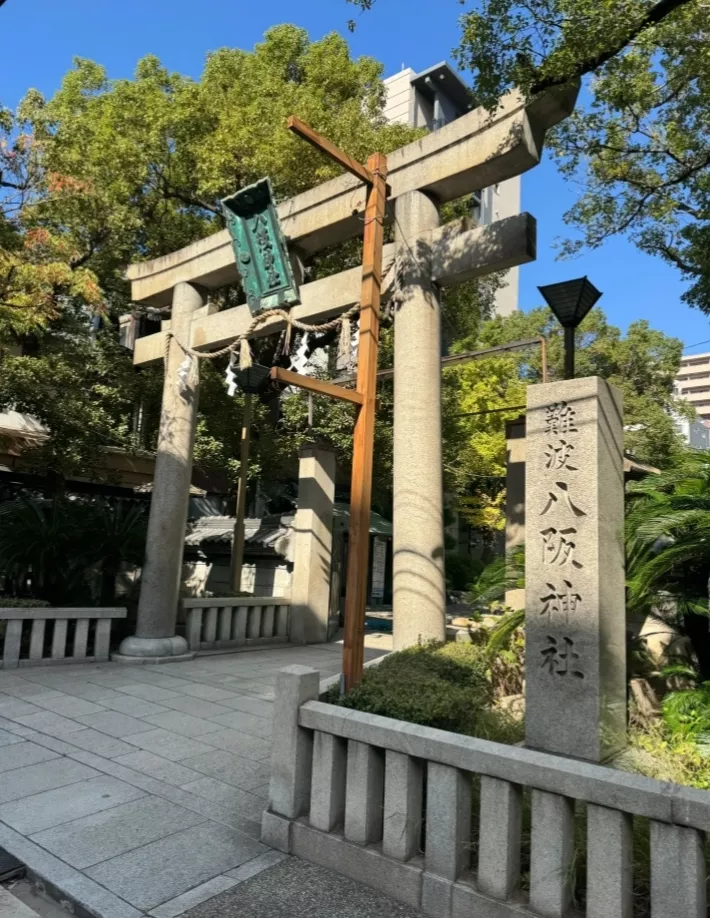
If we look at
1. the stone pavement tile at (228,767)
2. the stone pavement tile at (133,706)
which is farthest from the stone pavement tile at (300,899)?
the stone pavement tile at (133,706)

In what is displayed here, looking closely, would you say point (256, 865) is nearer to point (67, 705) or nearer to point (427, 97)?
point (67, 705)

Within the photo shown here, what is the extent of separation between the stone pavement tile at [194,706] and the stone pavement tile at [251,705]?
0.45ft

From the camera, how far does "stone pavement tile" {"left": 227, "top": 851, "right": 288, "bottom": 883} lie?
3.19 metres

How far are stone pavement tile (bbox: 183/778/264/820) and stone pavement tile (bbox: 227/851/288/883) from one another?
0.49 metres

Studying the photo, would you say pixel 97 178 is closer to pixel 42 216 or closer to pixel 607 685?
pixel 42 216

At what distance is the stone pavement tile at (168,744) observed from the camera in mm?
5004

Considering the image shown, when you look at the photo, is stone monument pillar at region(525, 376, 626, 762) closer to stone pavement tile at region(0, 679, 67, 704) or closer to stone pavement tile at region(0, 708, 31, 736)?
stone pavement tile at region(0, 708, 31, 736)

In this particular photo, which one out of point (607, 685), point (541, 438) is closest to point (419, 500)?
point (541, 438)

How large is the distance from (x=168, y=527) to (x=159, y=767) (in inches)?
192

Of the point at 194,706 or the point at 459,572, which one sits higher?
the point at 459,572

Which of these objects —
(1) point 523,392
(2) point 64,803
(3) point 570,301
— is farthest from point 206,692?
(1) point 523,392

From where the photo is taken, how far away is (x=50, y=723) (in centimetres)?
572

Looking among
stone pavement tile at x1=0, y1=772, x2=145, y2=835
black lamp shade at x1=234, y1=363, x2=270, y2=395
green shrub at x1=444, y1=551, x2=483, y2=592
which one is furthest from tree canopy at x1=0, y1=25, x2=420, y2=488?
green shrub at x1=444, y1=551, x2=483, y2=592

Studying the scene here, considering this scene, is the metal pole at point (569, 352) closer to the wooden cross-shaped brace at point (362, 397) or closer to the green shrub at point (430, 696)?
the wooden cross-shaped brace at point (362, 397)
